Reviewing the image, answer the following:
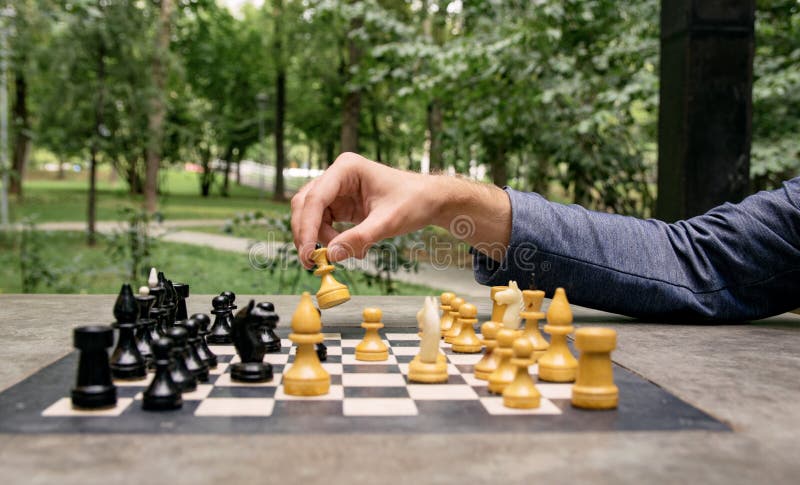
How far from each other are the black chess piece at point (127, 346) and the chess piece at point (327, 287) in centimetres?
45

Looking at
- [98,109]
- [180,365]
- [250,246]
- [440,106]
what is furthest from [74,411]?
[98,109]

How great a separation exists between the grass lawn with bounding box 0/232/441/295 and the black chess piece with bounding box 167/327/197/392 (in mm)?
3870

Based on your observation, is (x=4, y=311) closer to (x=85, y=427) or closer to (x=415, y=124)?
(x=85, y=427)

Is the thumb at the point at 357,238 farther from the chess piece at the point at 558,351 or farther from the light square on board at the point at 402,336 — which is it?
the chess piece at the point at 558,351

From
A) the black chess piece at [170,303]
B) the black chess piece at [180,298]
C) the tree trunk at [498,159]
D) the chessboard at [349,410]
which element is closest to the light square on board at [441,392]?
the chessboard at [349,410]

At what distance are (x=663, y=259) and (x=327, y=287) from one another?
33.1 inches

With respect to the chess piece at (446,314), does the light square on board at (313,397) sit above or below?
below

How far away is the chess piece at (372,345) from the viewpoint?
153 cm

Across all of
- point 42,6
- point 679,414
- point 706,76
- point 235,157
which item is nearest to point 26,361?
point 679,414

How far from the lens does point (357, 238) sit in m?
1.66

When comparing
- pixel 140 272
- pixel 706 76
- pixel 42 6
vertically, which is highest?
pixel 42 6

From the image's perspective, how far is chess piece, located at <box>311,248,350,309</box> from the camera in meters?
1.70

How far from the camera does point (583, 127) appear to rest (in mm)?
5480

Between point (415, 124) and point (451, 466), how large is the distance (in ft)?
67.9
